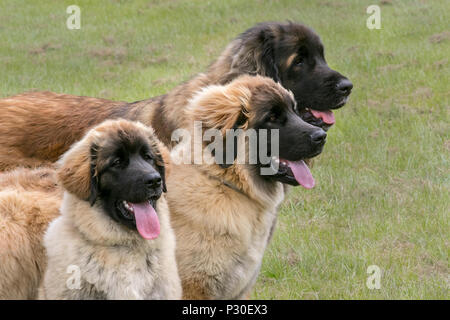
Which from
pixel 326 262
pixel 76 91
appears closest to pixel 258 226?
pixel 326 262

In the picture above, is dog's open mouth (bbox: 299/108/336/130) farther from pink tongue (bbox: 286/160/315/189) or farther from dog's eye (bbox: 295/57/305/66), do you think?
Result: pink tongue (bbox: 286/160/315/189)

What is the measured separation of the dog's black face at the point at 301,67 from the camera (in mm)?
6230

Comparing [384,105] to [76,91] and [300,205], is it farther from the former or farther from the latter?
[76,91]

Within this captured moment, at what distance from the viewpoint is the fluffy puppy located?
172 inches

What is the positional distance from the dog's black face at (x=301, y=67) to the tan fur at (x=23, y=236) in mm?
2186

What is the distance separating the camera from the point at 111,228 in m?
4.50

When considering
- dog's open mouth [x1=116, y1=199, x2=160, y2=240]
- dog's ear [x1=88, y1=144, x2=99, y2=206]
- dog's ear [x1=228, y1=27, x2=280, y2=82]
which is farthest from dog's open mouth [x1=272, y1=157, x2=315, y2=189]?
dog's ear [x1=88, y1=144, x2=99, y2=206]

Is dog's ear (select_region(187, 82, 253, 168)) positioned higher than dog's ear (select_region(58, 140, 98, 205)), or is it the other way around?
dog's ear (select_region(187, 82, 253, 168))

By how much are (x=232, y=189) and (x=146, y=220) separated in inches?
31.3

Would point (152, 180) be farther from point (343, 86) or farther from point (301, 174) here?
point (343, 86)

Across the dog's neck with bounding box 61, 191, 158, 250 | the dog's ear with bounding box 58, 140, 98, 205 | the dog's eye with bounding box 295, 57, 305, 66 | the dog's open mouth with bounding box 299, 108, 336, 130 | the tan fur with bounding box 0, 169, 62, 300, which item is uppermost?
the dog's eye with bounding box 295, 57, 305, 66

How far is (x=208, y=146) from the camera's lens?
200 inches

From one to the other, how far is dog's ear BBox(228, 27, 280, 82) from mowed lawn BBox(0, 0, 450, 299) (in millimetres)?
1518

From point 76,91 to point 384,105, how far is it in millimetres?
4755
